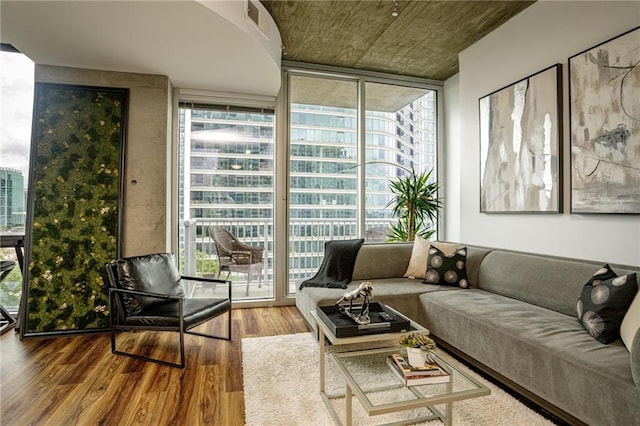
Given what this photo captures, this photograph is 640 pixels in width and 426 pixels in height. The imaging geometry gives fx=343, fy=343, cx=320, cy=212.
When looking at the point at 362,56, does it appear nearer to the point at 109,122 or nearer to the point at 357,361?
the point at 109,122

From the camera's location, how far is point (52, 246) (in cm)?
324

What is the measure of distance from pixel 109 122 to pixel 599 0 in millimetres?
4356

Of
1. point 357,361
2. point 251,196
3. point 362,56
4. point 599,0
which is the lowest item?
point 357,361

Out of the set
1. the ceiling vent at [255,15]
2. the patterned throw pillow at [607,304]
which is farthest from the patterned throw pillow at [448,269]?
the ceiling vent at [255,15]

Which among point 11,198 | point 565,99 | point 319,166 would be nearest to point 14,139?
point 11,198

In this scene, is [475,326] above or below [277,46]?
below

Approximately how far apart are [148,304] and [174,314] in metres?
0.31

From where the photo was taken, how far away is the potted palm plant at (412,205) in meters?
4.36

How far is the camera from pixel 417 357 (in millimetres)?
1719

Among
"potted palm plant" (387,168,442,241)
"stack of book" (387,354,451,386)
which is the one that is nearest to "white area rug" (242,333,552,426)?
"stack of book" (387,354,451,386)

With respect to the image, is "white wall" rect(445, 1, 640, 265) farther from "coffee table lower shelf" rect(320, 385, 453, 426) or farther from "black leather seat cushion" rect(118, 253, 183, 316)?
"black leather seat cushion" rect(118, 253, 183, 316)

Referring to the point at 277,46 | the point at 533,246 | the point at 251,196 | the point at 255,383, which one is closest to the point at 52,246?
the point at 251,196

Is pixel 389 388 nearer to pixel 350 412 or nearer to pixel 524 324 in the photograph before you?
pixel 350 412

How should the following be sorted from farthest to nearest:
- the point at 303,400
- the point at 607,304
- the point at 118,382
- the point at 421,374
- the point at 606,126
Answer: the point at 606,126
the point at 118,382
the point at 303,400
the point at 607,304
the point at 421,374
